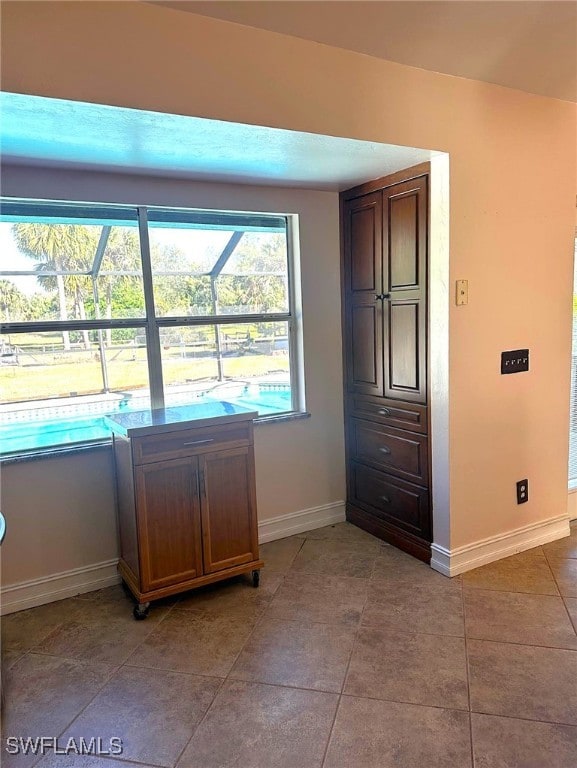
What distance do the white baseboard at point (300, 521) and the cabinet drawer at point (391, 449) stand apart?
1.30 ft

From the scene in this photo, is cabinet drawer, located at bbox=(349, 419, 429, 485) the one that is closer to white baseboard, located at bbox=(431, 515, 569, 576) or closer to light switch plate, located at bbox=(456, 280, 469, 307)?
white baseboard, located at bbox=(431, 515, 569, 576)

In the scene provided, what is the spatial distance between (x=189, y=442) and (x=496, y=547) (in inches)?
69.8

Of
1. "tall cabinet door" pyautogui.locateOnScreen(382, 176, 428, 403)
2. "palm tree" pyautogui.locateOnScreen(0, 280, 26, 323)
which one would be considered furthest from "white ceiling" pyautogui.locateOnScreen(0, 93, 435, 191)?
"palm tree" pyautogui.locateOnScreen(0, 280, 26, 323)

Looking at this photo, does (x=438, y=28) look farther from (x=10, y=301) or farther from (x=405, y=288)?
(x=10, y=301)

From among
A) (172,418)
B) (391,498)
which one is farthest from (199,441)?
(391,498)

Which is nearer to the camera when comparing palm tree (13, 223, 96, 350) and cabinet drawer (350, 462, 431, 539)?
palm tree (13, 223, 96, 350)

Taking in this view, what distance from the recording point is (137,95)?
1730mm

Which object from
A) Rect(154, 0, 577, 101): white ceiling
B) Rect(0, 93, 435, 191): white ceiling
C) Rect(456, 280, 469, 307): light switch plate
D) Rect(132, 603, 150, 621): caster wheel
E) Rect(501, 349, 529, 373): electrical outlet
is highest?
Rect(154, 0, 577, 101): white ceiling

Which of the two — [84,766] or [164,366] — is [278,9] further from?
[84,766]

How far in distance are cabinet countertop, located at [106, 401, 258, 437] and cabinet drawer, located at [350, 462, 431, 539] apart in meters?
1.02

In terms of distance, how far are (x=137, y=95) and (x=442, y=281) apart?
157 centimetres

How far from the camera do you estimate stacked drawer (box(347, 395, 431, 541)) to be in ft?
9.34

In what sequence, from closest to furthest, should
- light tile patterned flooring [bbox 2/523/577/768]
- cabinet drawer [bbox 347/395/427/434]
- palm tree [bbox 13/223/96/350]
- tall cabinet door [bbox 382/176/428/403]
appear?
light tile patterned flooring [bbox 2/523/577/768]
palm tree [bbox 13/223/96/350]
tall cabinet door [bbox 382/176/428/403]
cabinet drawer [bbox 347/395/427/434]

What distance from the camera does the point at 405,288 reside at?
2801mm
